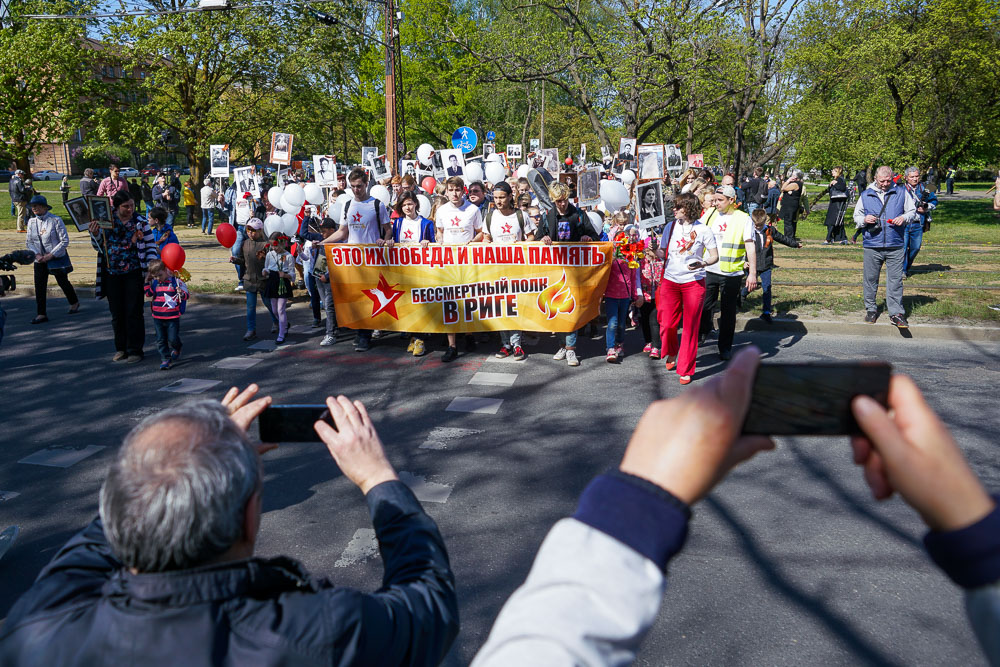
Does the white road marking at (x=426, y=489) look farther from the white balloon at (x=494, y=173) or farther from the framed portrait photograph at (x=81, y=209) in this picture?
the white balloon at (x=494, y=173)

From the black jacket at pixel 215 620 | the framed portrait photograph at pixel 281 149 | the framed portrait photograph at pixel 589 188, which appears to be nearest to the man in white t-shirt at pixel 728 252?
the framed portrait photograph at pixel 589 188

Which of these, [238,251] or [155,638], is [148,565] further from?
[238,251]

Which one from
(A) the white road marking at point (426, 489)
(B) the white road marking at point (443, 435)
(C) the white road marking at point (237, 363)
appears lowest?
(A) the white road marking at point (426, 489)

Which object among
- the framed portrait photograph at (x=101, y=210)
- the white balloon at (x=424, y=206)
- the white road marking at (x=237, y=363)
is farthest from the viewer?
the white balloon at (x=424, y=206)

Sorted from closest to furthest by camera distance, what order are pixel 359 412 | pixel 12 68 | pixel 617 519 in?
pixel 617 519, pixel 359 412, pixel 12 68

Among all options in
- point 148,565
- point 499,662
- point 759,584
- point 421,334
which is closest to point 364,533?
point 759,584

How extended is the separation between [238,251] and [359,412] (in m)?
10.5

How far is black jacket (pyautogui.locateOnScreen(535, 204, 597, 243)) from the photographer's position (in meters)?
9.07

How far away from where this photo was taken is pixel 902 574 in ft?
13.5

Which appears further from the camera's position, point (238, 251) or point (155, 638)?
point (238, 251)

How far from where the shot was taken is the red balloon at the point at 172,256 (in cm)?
854

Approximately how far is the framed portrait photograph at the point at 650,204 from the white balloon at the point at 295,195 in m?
6.71

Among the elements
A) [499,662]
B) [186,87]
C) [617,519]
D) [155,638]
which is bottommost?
[155,638]

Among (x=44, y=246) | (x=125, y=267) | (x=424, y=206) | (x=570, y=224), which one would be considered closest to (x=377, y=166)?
(x=424, y=206)
